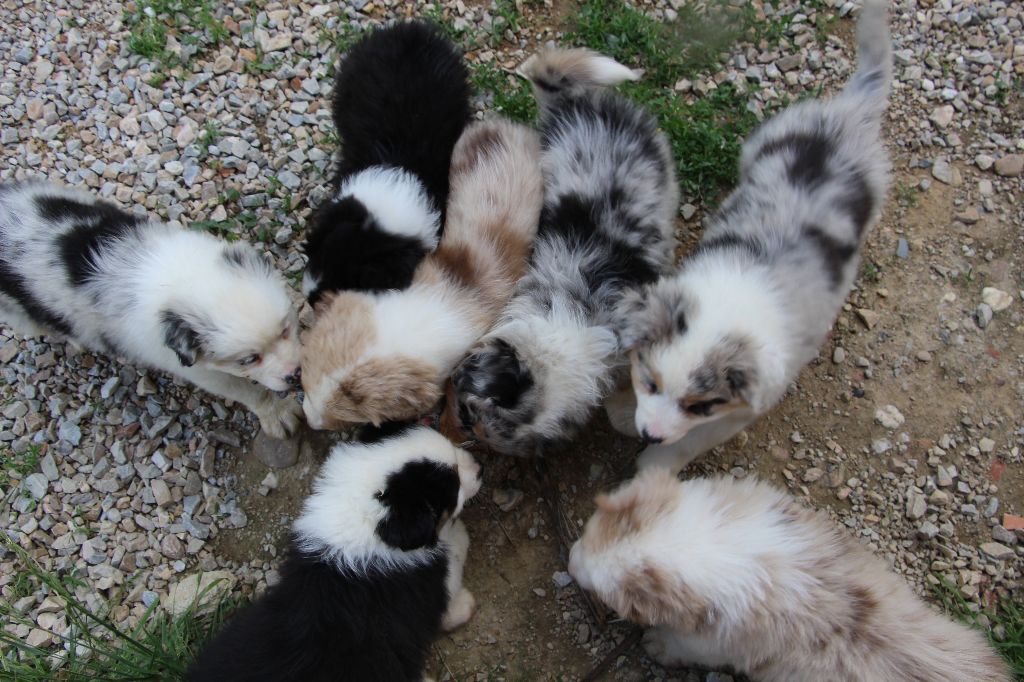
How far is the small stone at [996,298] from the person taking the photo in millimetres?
3838

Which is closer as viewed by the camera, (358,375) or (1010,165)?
(358,375)

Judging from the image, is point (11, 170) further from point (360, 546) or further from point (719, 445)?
point (719, 445)

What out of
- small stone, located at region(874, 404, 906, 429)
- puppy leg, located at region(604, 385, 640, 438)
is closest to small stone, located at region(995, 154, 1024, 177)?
small stone, located at region(874, 404, 906, 429)

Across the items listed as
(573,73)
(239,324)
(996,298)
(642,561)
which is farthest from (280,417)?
(996,298)

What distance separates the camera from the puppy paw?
3.34 meters

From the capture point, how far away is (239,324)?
306 cm

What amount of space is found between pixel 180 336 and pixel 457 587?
5.55 feet

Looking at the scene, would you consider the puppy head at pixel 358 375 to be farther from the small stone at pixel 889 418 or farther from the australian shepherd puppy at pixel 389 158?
the small stone at pixel 889 418

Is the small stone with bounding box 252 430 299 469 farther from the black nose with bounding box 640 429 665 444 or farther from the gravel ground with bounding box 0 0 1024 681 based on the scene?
the black nose with bounding box 640 429 665 444

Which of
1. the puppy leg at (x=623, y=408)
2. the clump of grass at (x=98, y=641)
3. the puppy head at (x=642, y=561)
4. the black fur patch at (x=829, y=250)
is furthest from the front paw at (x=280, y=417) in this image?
the black fur patch at (x=829, y=250)

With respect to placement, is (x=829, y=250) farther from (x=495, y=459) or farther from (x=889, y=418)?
(x=495, y=459)

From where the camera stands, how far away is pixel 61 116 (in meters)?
4.31

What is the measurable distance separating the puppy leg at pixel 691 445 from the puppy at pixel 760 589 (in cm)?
52

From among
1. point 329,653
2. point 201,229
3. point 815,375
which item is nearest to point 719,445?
point 815,375
